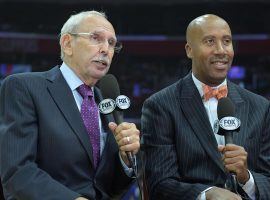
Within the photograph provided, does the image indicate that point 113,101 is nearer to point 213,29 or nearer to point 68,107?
point 68,107

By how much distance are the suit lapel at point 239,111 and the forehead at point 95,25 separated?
0.67m

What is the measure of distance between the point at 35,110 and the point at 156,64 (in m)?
8.53

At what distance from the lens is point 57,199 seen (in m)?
1.84

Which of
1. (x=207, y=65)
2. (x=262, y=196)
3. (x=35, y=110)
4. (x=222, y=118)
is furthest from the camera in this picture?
(x=207, y=65)

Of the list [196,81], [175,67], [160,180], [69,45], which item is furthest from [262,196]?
[175,67]

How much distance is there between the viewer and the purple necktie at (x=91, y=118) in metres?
2.14

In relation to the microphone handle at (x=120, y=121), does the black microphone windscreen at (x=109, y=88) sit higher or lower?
higher

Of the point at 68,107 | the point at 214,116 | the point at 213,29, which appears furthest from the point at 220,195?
the point at 213,29

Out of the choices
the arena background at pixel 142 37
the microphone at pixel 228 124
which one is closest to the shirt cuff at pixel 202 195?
the microphone at pixel 228 124

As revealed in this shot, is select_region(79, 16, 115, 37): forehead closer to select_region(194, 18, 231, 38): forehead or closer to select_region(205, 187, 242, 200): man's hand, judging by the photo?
select_region(194, 18, 231, 38): forehead

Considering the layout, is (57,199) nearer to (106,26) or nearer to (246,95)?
(106,26)

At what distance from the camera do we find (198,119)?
7.73 feet

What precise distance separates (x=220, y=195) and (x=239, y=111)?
1.70 ft

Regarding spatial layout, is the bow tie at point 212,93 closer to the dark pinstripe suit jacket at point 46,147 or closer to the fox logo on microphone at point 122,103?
the dark pinstripe suit jacket at point 46,147
